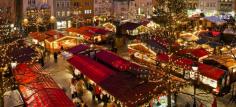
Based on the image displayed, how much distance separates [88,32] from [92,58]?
18.2m

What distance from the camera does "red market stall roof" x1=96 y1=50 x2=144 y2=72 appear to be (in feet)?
76.0

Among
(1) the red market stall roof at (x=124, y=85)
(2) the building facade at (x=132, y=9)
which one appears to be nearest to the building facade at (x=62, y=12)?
(2) the building facade at (x=132, y=9)

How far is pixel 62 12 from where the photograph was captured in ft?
213

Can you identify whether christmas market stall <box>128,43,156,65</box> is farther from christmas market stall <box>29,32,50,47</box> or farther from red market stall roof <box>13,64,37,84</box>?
christmas market stall <box>29,32,50,47</box>

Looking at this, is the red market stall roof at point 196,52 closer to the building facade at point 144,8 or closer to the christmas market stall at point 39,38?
the christmas market stall at point 39,38

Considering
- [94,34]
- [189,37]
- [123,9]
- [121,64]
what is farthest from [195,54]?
[123,9]

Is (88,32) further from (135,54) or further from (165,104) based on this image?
(165,104)

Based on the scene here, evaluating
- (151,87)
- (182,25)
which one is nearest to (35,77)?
(151,87)

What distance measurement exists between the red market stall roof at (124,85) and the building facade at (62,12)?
43.2 m

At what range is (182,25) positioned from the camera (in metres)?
55.1

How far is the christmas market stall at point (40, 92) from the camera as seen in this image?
16044 millimetres

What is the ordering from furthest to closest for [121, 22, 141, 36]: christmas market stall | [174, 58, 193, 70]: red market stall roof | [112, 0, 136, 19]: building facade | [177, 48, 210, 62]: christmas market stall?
Answer: 1. [112, 0, 136, 19]: building facade
2. [121, 22, 141, 36]: christmas market stall
3. [177, 48, 210, 62]: christmas market stall
4. [174, 58, 193, 70]: red market stall roof

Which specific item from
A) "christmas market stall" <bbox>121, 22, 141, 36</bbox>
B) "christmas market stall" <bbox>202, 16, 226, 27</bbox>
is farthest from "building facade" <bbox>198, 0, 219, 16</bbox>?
"christmas market stall" <bbox>121, 22, 141, 36</bbox>

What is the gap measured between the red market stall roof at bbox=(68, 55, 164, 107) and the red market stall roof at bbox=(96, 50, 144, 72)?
5.07ft
